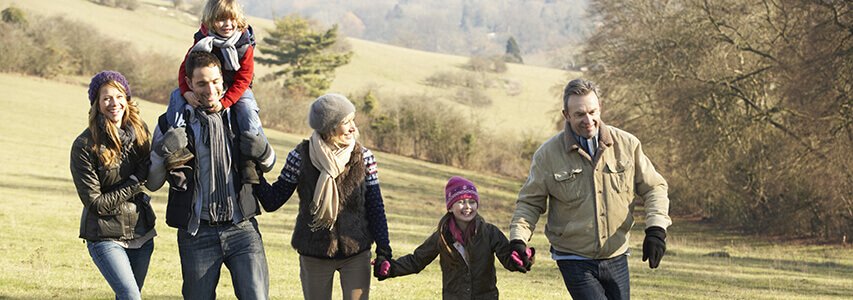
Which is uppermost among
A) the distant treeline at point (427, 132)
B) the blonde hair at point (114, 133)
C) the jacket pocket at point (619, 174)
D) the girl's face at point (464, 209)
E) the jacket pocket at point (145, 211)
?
the jacket pocket at point (619, 174)

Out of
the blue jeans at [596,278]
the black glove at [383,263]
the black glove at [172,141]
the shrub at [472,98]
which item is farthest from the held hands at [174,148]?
the shrub at [472,98]

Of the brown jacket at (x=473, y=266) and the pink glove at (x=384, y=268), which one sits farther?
the brown jacket at (x=473, y=266)

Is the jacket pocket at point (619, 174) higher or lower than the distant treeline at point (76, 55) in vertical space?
higher

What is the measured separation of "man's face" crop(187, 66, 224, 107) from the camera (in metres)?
5.84

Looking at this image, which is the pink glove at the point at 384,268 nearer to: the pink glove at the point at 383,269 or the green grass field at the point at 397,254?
the pink glove at the point at 383,269

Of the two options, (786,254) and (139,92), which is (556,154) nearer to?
(786,254)

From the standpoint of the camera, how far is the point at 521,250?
609 cm

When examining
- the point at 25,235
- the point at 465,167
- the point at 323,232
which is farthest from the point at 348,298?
the point at 465,167

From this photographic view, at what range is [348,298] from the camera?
637cm

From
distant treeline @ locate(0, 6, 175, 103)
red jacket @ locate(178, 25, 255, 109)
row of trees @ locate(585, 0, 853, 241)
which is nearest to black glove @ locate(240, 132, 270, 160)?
red jacket @ locate(178, 25, 255, 109)

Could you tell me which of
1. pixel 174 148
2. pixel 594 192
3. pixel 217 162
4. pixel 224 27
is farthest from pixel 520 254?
pixel 224 27

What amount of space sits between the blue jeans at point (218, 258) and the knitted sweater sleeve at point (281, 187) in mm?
300

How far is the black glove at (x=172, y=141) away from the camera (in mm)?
5754

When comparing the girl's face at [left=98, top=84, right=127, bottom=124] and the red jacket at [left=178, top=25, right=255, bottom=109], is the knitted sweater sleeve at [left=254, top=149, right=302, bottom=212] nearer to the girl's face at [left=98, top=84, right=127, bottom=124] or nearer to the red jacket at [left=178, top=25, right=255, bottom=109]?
the red jacket at [left=178, top=25, right=255, bottom=109]
